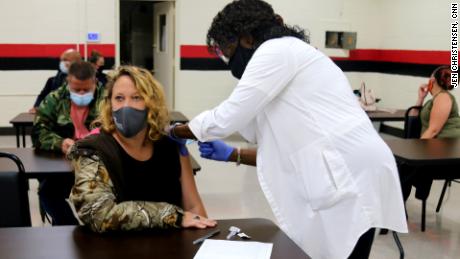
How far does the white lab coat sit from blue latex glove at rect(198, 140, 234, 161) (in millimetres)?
242

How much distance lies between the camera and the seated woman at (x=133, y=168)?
1694 mm

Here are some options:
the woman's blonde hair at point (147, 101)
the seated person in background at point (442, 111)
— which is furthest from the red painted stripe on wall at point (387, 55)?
the woman's blonde hair at point (147, 101)

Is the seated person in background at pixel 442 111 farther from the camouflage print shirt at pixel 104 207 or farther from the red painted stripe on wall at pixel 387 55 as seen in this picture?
the camouflage print shirt at pixel 104 207

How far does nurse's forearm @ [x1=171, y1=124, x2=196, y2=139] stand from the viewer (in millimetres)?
1979

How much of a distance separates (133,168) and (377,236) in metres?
2.53

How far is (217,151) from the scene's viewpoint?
216 centimetres

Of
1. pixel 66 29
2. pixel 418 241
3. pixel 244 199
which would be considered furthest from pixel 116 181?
pixel 66 29

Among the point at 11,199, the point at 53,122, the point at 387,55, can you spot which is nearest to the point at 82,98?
the point at 53,122

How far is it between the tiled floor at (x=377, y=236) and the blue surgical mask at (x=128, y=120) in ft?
7.02

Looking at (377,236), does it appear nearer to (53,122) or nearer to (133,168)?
(53,122)

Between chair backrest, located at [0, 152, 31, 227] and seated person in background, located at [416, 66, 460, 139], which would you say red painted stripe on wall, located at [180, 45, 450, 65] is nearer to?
seated person in background, located at [416, 66, 460, 139]

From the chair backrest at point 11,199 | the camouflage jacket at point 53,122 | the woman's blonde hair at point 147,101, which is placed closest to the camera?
the woman's blonde hair at point 147,101

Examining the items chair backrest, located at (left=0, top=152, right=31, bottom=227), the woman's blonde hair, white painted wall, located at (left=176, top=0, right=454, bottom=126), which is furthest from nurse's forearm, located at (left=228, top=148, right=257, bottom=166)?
white painted wall, located at (left=176, top=0, right=454, bottom=126)

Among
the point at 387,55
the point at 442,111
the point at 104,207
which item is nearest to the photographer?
the point at 104,207
